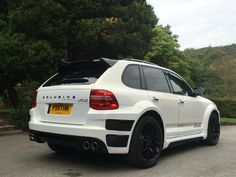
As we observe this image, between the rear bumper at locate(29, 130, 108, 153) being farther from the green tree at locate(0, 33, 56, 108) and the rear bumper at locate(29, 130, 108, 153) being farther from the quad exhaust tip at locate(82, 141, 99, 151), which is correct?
the green tree at locate(0, 33, 56, 108)

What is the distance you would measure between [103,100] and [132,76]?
3.10 ft

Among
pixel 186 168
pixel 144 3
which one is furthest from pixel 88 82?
pixel 144 3

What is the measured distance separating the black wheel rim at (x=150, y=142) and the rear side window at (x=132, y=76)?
696mm

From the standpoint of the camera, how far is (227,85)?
52.8 metres

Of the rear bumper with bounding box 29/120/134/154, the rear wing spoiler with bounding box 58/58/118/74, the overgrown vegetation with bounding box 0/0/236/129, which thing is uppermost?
the overgrown vegetation with bounding box 0/0/236/129

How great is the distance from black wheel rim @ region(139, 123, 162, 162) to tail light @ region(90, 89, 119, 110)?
77 centimetres

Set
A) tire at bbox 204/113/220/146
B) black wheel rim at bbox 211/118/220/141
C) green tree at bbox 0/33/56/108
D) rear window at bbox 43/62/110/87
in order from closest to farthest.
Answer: rear window at bbox 43/62/110/87 < tire at bbox 204/113/220/146 < black wheel rim at bbox 211/118/220/141 < green tree at bbox 0/33/56/108

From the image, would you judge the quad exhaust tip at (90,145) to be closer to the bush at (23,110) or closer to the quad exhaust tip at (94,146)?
the quad exhaust tip at (94,146)

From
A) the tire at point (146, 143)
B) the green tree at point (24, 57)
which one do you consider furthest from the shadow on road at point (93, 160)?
the green tree at point (24, 57)

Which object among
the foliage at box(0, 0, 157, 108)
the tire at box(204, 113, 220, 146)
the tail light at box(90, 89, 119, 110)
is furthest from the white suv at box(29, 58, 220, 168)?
the foliage at box(0, 0, 157, 108)

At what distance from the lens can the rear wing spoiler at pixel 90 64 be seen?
18.9ft

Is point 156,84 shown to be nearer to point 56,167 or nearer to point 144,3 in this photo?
point 56,167

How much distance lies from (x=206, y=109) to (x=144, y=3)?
5882 mm

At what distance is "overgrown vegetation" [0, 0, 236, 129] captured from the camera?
9.95m
